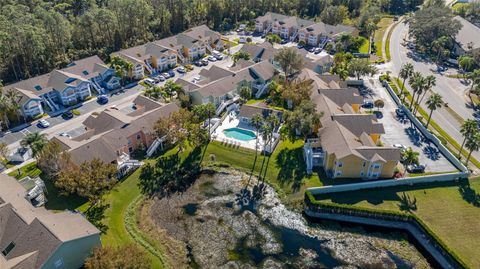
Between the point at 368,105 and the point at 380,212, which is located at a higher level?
the point at 368,105

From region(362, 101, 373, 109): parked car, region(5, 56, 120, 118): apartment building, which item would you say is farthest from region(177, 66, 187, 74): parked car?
region(362, 101, 373, 109): parked car

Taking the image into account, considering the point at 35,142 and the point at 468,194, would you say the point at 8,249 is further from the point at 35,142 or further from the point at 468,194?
the point at 468,194

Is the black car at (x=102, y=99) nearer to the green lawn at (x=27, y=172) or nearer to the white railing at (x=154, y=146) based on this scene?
the white railing at (x=154, y=146)

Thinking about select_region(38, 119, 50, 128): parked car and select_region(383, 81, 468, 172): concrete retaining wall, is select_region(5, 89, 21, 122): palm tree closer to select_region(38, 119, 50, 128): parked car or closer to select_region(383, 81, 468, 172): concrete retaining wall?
select_region(38, 119, 50, 128): parked car

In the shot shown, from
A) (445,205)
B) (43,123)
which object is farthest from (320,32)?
(43,123)

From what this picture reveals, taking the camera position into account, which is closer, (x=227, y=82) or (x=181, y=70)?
(x=227, y=82)
